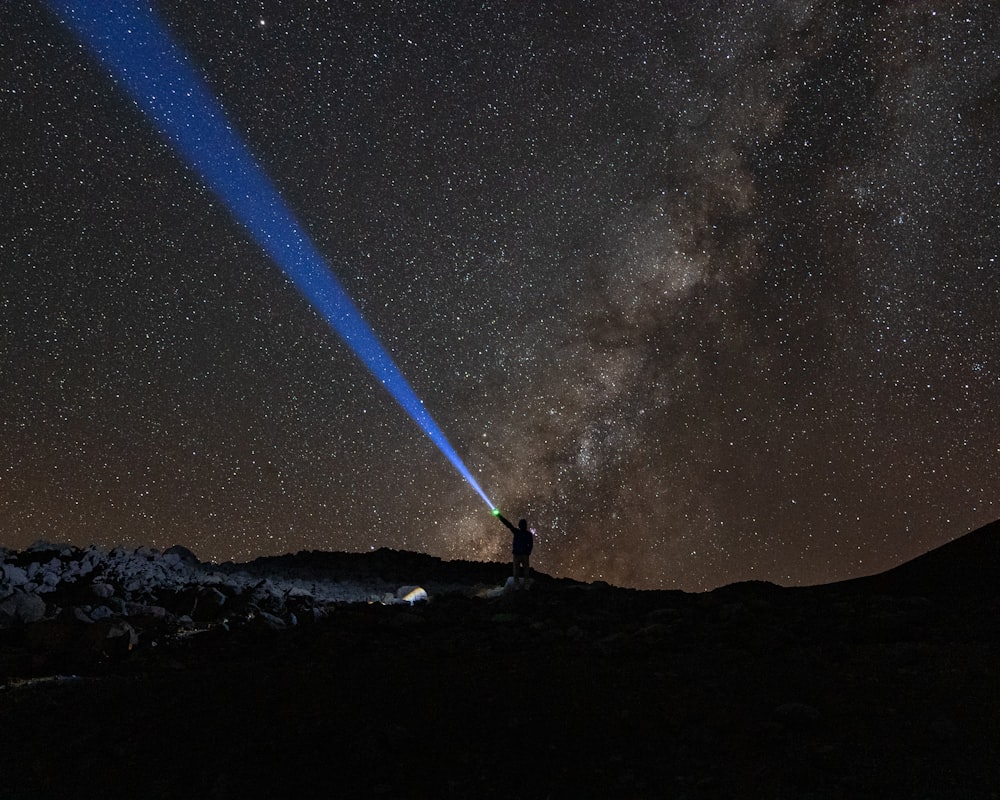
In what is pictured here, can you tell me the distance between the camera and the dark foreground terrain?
407cm

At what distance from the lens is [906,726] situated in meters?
4.38

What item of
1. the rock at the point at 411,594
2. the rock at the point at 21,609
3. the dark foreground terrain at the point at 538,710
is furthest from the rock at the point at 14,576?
the rock at the point at 411,594

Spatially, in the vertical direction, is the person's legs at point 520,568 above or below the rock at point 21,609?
below

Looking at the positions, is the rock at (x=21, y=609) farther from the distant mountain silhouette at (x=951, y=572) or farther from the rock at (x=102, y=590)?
the distant mountain silhouette at (x=951, y=572)

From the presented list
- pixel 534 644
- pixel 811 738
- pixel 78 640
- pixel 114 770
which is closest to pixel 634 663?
pixel 534 644

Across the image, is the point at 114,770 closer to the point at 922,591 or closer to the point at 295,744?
the point at 295,744

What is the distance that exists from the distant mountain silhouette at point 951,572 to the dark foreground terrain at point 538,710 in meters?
1.29

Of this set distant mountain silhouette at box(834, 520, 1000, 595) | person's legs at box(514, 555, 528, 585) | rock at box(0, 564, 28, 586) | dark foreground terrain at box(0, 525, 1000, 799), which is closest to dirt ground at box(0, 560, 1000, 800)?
dark foreground terrain at box(0, 525, 1000, 799)

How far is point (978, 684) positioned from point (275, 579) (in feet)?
39.0

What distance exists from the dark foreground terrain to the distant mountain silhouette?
129cm

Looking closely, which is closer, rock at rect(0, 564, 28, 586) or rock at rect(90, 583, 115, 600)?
rock at rect(90, 583, 115, 600)

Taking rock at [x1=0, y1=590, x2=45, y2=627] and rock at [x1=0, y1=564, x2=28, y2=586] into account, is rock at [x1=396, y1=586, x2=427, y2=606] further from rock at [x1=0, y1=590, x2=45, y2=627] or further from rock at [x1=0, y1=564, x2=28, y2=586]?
rock at [x1=0, y1=564, x2=28, y2=586]

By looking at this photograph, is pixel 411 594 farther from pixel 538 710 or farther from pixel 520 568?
pixel 538 710

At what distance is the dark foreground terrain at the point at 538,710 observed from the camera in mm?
4066
